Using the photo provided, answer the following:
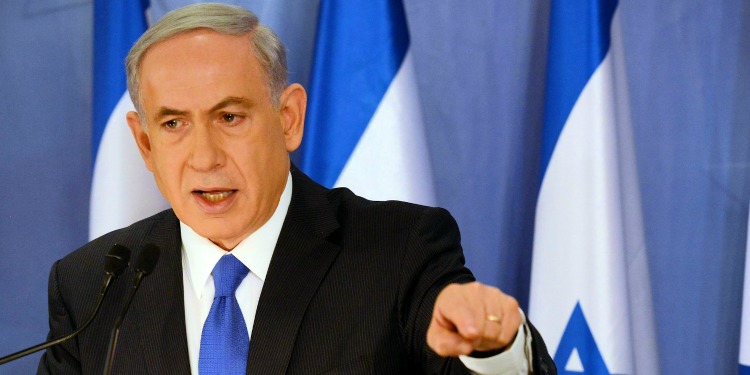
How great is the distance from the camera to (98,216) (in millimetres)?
3020

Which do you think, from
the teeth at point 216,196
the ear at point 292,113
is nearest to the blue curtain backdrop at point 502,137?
the ear at point 292,113

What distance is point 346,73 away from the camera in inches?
115

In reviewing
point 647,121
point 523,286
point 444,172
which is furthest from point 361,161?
point 647,121

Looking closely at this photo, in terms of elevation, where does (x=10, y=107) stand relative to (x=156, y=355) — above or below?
above

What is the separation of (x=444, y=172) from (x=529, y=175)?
281mm

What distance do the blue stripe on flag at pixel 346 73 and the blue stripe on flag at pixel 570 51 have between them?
0.45 m

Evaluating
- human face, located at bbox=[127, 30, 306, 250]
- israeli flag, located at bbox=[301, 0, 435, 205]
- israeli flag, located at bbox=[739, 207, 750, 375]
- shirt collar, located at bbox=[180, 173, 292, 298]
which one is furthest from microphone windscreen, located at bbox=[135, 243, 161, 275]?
israeli flag, located at bbox=[739, 207, 750, 375]

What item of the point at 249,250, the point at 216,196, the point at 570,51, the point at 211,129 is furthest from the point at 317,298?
the point at 570,51

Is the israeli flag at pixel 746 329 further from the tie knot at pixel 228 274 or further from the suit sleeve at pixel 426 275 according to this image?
the tie knot at pixel 228 274

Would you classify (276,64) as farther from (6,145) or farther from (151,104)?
(6,145)

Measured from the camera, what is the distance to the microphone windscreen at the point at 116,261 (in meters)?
1.68

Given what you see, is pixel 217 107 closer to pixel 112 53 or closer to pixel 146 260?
pixel 146 260

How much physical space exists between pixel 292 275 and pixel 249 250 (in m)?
0.13

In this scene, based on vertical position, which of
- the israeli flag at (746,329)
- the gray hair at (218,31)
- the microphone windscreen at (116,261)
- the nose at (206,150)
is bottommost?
the israeli flag at (746,329)
